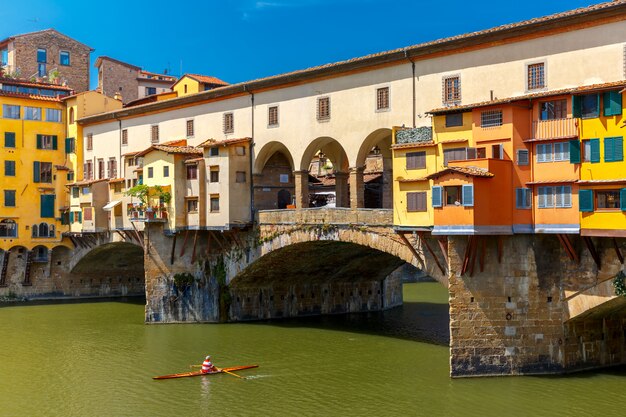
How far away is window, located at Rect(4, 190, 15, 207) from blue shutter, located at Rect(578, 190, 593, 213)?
49.2m

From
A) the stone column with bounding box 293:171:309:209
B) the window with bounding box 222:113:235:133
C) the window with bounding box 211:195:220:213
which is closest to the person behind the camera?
the stone column with bounding box 293:171:309:209

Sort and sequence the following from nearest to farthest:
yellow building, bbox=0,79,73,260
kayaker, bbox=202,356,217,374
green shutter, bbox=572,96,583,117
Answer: green shutter, bbox=572,96,583,117
kayaker, bbox=202,356,217,374
yellow building, bbox=0,79,73,260

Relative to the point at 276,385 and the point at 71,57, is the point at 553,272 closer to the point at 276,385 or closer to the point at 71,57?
the point at 276,385

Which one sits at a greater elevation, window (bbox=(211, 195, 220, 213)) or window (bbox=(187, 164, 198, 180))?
window (bbox=(187, 164, 198, 180))

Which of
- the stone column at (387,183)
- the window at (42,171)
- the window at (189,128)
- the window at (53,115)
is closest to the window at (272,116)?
the stone column at (387,183)

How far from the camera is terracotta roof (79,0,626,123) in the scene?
30234 millimetres

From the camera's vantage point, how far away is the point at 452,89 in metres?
35.5

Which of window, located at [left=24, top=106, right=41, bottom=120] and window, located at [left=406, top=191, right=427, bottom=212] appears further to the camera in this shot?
window, located at [left=24, top=106, right=41, bottom=120]

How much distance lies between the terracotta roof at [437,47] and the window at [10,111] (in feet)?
68.1

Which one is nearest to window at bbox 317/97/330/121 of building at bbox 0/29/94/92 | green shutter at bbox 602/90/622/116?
green shutter at bbox 602/90/622/116

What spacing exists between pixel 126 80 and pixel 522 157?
60.1 metres

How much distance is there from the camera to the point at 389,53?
123ft

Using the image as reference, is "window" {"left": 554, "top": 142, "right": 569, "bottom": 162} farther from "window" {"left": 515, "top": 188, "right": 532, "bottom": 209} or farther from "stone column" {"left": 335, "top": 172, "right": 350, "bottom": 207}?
"stone column" {"left": 335, "top": 172, "right": 350, "bottom": 207}

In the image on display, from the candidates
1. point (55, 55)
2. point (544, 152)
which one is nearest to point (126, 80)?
point (55, 55)
